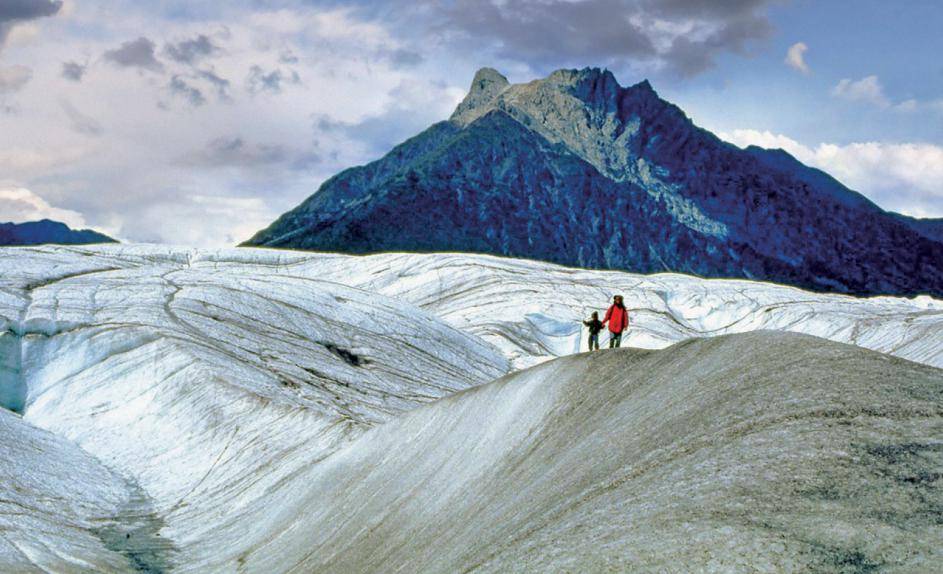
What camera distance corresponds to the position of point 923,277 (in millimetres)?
172125

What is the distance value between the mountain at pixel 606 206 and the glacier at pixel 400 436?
330 ft

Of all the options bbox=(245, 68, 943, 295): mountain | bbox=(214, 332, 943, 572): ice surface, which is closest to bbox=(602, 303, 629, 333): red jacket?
bbox=(214, 332, 943, 572): ice surface

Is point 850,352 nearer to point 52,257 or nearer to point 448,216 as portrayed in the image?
point 52,257

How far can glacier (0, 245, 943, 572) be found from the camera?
6402mm

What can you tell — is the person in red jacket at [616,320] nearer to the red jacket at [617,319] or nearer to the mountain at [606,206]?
the red jacket at [617,319]

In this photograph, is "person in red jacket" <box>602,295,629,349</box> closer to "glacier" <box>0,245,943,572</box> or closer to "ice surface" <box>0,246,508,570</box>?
"glacier" <box>0,245,943,572</box>

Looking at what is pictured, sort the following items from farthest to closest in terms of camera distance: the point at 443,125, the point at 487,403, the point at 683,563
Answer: the point at 443,125, the point at 487,403, the point at 683,563

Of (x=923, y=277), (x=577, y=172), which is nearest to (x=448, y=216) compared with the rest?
(x=577, y=172)

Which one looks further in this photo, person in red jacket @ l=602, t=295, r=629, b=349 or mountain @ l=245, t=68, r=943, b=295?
mountain @ l=245, t=68, r=943, b=295

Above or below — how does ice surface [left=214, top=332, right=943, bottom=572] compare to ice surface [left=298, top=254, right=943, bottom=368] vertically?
below

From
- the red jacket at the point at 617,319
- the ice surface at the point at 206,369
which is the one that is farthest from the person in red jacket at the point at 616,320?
the ice surface at the point at 206,369

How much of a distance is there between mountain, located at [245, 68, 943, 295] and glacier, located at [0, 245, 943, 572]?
10063 centimetres

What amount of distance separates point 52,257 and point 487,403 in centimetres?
3340

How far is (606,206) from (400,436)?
14785 centimetres
